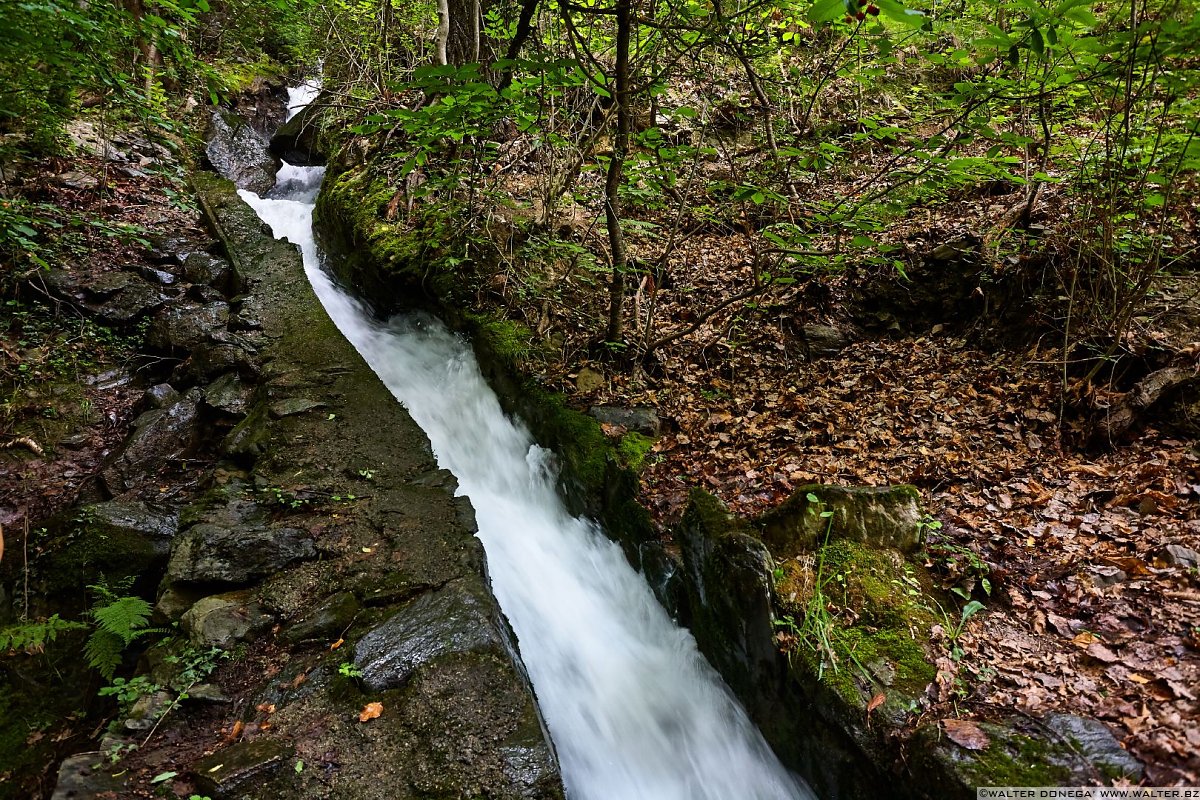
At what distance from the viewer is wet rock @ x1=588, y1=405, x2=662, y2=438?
5484 millimetres

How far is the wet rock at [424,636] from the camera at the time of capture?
128 inches

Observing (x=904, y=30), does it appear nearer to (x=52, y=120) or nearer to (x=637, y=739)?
(x=637, y=739)

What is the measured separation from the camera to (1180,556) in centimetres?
315

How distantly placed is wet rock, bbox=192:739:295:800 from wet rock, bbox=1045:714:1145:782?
3.62m

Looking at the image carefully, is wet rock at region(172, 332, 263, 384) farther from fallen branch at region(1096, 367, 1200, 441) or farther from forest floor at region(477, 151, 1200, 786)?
fallen branch at region(1096, 367, 1200, 441)

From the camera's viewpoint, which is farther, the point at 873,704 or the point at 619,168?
the point at 619,168

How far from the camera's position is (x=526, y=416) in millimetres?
6324

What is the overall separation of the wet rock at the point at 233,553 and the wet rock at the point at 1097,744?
14.2 feet

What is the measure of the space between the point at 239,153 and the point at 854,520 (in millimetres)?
13692

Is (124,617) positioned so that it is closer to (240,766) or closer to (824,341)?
(240,766)

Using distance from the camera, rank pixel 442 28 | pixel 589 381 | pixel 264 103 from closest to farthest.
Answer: pixel 589 381 → pixel 442 28 → pixel 264 103

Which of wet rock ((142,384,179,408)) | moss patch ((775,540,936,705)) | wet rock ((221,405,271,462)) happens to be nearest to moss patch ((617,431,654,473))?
moss patch ((775,540,936,705))

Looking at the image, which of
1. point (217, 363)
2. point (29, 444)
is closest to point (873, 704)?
point (217, 363)

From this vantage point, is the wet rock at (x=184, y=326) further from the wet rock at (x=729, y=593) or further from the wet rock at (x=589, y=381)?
the wet rock at (x=729, y=593)
